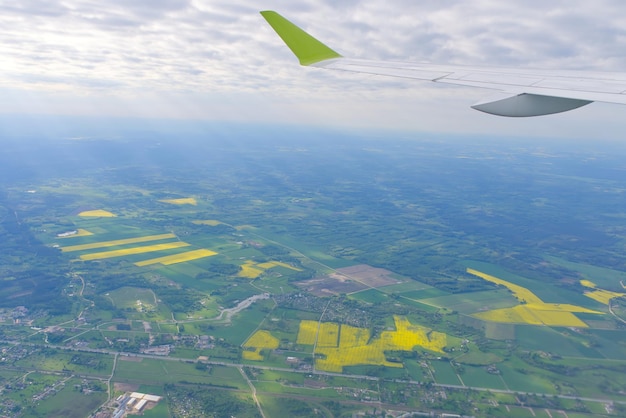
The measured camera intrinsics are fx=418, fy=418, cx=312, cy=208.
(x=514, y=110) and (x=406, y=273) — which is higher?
(x=514, y=110)

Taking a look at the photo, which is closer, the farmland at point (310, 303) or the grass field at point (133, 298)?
the farmland at point (310, 303)

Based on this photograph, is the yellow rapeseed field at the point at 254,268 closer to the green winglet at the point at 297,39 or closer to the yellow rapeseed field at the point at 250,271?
the yellow rapeseed field at the point at 250,271

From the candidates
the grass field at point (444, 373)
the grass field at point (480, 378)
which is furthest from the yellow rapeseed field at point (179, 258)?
the grass field at point (480, 378)

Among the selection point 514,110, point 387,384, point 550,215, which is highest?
point 514,110

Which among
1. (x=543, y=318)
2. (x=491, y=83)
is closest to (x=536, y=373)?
(x=543, y=318)

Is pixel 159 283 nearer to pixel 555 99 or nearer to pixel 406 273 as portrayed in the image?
pixel 406 273

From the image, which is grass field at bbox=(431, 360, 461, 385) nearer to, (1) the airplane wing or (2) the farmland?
(2) the farmland

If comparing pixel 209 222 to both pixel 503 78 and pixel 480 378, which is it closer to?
pixel 480 378
